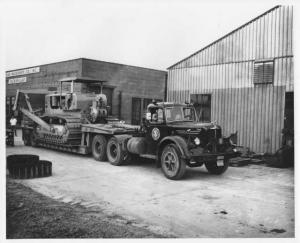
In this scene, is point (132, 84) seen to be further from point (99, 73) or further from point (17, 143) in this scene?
point (17, 143)

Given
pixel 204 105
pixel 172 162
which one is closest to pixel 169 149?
pixel 172 162

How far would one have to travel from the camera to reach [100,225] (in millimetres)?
5465

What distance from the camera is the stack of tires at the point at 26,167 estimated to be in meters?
8.62

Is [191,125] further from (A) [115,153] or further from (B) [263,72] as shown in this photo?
(B) [263,72]

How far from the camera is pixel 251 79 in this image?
1298 cm

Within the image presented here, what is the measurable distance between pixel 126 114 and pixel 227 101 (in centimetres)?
746

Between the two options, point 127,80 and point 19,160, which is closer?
point 19,160

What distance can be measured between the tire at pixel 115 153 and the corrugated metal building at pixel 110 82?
212 inches

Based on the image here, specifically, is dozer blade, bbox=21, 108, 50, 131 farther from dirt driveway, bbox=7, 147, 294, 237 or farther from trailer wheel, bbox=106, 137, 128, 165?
trailer wheel, bbox=106, 137, 128, 165

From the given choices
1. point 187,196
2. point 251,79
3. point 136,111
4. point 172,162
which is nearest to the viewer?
point 187,196

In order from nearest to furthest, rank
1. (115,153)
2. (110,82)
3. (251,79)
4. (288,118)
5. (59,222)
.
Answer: (59,222)
(115,153)
(288,118)
(251,79)
(110,82)

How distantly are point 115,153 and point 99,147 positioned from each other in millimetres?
894

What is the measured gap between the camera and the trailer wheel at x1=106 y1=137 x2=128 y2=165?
1104 centimetres

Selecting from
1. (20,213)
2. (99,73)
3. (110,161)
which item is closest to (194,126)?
(110,161)
